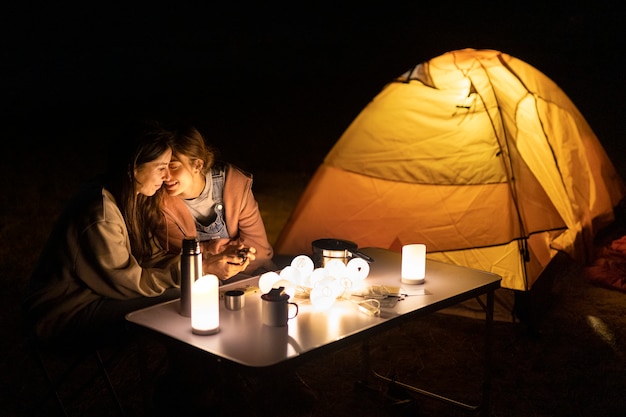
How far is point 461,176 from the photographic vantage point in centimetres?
409

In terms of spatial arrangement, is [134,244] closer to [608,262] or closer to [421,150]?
[421,150]

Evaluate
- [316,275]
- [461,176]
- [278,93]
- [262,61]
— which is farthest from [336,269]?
[262,61]

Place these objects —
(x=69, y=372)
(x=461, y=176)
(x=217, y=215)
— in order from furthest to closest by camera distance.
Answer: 1. (x=461, y=176)
2. (x=217, y=215)
3. (x=69, y=372)

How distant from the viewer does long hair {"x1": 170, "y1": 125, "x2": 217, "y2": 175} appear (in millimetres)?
2812

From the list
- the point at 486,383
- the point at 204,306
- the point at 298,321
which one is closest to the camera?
the point at 204,306

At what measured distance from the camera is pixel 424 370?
11.3ft

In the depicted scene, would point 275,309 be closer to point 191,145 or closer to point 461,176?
point 191,145

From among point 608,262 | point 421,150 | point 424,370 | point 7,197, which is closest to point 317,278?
point 424,370

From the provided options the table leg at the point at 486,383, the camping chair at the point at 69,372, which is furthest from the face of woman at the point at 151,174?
the table leg at the point at 486,383

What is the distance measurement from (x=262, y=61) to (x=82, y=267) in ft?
57.2

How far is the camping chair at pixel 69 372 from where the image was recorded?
2.44 m

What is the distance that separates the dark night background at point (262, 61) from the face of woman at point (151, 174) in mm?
6151

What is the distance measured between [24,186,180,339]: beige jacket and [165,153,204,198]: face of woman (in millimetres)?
443

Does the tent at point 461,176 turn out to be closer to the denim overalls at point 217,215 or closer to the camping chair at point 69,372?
the denim overalls at point 217,215
